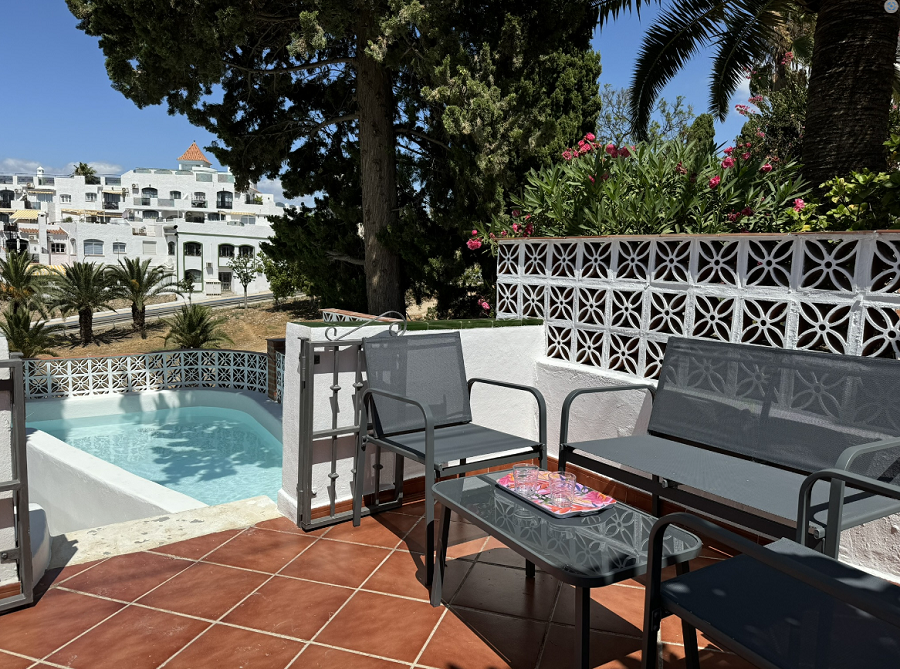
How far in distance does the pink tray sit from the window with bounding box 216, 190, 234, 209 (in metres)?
63.9

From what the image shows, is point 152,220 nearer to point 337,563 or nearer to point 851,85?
point 851,85

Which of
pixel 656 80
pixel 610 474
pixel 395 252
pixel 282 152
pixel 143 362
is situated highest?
pixel 656 80

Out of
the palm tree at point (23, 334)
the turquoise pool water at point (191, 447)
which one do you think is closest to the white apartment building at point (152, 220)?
the palm tree at point (23, 334)

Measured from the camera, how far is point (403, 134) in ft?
35.1

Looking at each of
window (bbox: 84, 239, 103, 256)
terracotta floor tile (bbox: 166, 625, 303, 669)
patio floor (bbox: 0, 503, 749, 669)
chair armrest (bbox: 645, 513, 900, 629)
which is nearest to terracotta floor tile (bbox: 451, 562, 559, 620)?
patio floor (bbox: 0, 503, 749, 669)

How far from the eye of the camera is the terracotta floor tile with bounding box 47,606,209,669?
2.09 meters

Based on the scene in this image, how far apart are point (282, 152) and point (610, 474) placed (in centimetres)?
A: 969

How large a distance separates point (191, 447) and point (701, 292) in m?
9.12

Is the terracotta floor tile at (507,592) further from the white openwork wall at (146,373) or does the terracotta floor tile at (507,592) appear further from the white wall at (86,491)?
the white openwork wall at (146,373)

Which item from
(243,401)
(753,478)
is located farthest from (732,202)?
(243,401)

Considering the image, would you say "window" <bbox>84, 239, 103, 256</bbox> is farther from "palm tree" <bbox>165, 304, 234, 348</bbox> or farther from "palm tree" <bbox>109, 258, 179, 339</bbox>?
"palm tree" <bbox>165, 304, 234, 348</bbox>

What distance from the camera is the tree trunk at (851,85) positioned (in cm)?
477

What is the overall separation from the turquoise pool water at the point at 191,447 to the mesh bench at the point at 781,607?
6.54 m

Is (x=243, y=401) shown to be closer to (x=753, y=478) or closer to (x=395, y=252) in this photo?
(x=395, y=252)
